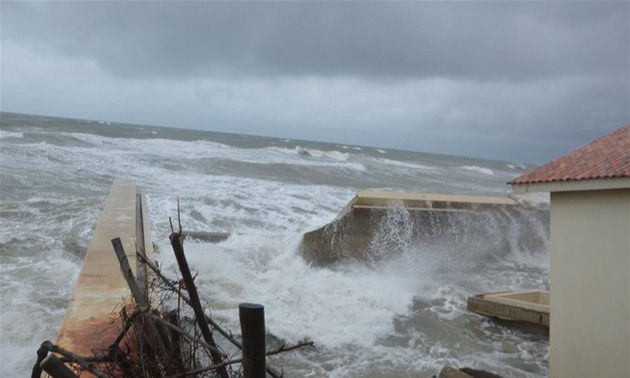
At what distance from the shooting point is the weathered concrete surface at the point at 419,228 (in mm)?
14039

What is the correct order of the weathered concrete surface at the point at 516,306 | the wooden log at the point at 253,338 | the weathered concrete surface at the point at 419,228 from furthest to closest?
the weathered concrete surface at the point at 419,228 → the weathered concrete surface at the point at 516,306 → the wooden log at the point at 253,338

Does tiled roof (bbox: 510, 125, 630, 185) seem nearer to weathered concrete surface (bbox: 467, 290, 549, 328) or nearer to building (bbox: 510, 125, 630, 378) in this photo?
building (bbox: 510, 125, 630, 378)

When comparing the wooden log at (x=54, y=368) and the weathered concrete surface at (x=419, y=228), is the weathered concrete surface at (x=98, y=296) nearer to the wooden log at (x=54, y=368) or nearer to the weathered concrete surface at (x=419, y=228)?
the wooden log at (x=54, y=368)

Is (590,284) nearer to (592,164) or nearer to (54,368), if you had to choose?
(592,164)

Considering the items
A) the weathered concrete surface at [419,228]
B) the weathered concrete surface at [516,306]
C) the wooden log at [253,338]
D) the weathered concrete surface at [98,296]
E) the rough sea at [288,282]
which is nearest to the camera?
the wooden log at [253,338]

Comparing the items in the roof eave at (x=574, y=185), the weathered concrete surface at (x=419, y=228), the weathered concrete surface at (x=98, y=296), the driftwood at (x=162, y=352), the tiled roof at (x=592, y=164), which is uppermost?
the tiled roof at (x=592, y=164)

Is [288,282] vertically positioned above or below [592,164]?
below

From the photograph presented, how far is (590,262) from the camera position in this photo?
23.3 feet

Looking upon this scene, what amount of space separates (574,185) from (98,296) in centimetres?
518

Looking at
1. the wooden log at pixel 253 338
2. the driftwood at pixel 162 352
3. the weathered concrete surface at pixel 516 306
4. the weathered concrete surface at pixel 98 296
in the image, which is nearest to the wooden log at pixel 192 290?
the driftwood at pixel 162 352

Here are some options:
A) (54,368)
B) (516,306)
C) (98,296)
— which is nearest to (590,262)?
(516,306)

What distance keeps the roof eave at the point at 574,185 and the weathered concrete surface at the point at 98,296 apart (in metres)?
4.69

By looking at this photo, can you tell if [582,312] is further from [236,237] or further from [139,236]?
[236,237]

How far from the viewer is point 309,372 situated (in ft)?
26.4
